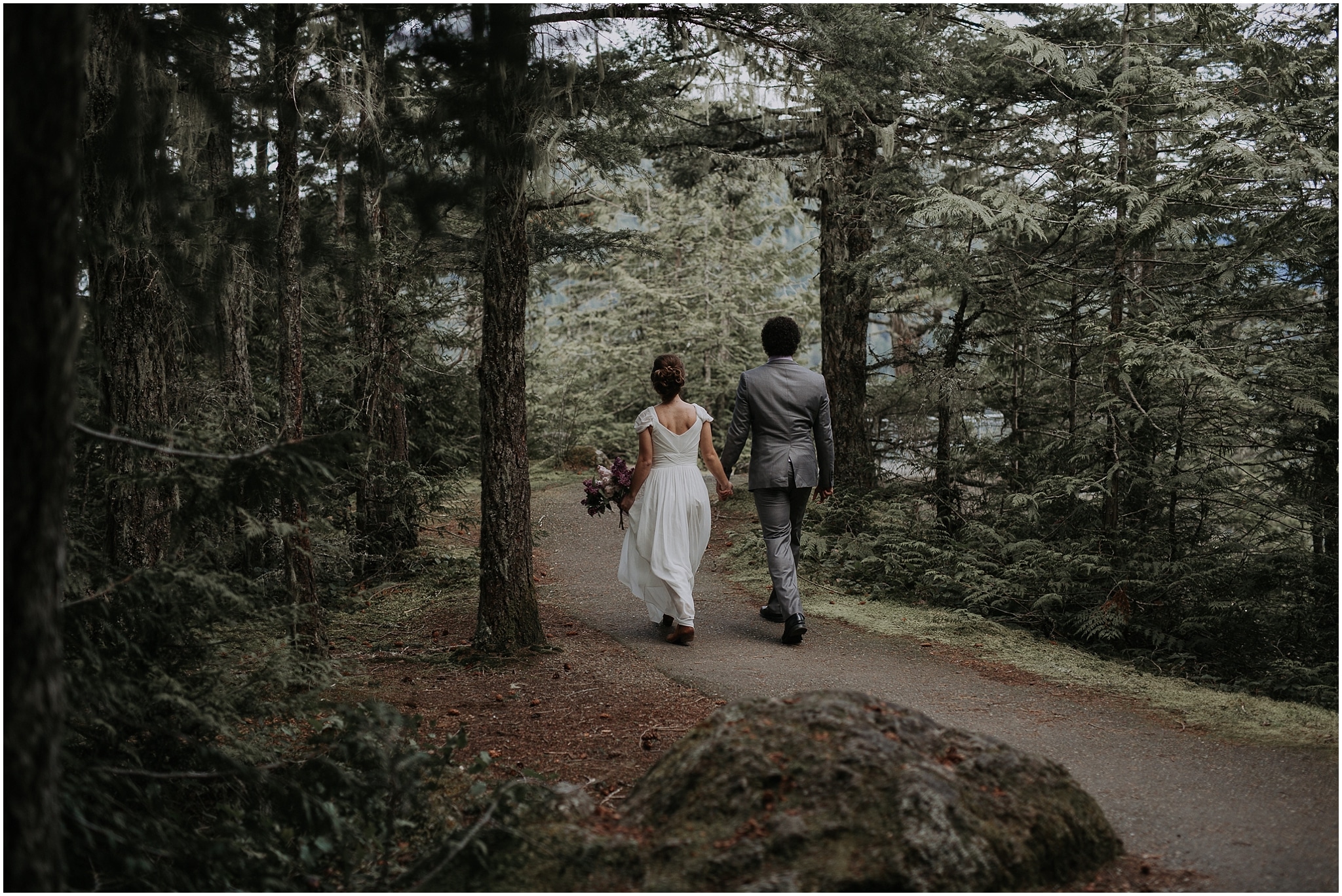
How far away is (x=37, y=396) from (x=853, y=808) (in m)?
2.91

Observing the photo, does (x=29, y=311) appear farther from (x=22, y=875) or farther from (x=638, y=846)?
(x=638, y=846)

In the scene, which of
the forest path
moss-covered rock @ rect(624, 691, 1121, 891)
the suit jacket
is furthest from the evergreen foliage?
the suit jacket

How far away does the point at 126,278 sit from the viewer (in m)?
6.55

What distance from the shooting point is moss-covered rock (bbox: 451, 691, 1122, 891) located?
3.25 metres

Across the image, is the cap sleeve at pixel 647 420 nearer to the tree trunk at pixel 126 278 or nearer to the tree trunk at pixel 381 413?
the tree trunk at pixel 381 413

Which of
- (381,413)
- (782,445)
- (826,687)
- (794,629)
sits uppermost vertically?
(381,413)

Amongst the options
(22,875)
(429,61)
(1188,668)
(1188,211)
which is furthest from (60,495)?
(1188,211)

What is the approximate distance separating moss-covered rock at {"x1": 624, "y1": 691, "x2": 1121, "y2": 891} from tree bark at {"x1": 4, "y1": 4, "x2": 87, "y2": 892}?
1.96 metres

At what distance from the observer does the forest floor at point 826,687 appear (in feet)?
12.4

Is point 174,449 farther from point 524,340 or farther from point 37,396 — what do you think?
point 524,340

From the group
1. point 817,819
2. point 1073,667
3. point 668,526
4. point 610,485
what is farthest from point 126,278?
point 1073,667

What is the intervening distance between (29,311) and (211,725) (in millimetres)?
2308

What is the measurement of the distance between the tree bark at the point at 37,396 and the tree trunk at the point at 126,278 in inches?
154

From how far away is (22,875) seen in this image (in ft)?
8.08
